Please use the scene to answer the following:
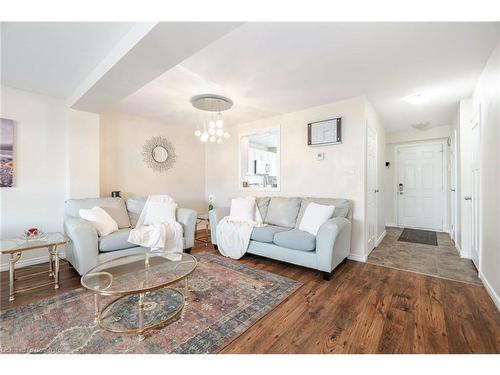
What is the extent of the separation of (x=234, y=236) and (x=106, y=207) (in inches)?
71.6

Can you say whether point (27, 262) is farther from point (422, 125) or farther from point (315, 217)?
point (422, 125)

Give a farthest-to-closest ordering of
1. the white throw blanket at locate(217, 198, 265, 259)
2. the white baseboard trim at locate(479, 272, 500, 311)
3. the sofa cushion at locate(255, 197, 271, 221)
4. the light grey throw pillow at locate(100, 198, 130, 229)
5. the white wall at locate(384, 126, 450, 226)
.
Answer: the white wall at locate(384, 126, 450, 226)
the sofa cushion at locate(255, 197, 271, 221)
the white throw blanket at locate(217, 198, 265, 259)
the light grey throw pillow at locate(100, 198, 130, 229)
the white baseboard trim at locate(479, 272, 500, 311)

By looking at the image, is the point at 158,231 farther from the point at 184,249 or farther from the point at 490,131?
the point at 490,131

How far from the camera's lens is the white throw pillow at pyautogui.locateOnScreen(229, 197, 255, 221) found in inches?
137

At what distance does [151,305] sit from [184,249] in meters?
1.41

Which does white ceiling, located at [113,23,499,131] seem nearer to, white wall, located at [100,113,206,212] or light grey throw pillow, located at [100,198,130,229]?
white wall, located at [100,113,206,212]

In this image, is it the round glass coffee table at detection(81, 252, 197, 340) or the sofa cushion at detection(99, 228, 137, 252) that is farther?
the sofa cushion at detection(99, 228, 137, 252)

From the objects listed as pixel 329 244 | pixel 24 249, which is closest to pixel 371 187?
pixel 329 244

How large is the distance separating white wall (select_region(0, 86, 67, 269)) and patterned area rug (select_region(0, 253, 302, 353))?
1.47 metres

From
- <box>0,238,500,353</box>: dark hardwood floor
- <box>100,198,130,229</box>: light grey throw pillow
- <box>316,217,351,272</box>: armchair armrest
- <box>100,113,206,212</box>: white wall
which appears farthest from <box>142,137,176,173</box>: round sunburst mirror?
<box>316,217,351,272</box>: armchair armrest

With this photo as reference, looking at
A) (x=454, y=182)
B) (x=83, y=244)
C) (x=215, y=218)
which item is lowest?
(x=83, y=244)

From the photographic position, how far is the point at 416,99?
312 centimetres

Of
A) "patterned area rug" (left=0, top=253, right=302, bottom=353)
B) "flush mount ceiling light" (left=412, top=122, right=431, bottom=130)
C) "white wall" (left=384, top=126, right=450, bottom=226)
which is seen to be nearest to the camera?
"patterned area rug" (left=0, top=253, right=302, bottom=353)
